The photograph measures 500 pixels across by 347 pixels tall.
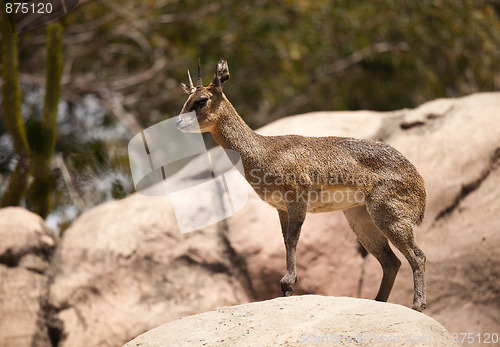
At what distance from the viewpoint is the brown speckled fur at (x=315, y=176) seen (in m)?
6.48

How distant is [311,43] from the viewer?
59.2 ft

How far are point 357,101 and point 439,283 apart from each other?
11.6 m

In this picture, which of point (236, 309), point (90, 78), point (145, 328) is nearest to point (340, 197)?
point (236, 309)

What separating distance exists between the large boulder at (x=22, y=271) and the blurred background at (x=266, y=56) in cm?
602

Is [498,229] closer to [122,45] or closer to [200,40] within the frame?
[200,40]

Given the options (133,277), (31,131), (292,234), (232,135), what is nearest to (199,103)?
(232,135)

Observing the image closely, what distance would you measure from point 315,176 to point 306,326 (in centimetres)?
176

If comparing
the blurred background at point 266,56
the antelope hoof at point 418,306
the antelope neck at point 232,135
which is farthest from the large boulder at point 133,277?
the blurred background at point 266,56

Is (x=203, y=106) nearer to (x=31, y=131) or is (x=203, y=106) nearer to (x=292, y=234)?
(x=292, y=234)

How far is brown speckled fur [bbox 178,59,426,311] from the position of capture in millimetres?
6477

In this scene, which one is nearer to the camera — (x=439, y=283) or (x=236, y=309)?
(x=236, y=309)

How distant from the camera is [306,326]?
5469 mm

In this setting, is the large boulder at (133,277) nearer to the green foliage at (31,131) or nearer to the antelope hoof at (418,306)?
the green foliage at (31,131)

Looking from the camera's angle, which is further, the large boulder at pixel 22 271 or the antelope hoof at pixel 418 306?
the large boulder at pixel 22 271
